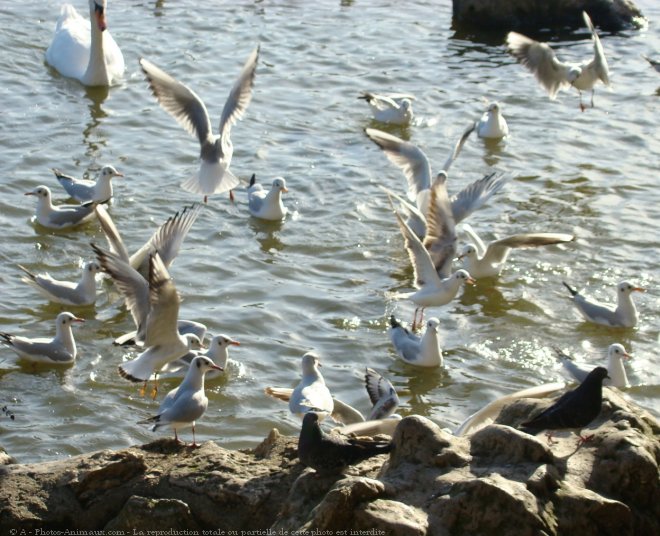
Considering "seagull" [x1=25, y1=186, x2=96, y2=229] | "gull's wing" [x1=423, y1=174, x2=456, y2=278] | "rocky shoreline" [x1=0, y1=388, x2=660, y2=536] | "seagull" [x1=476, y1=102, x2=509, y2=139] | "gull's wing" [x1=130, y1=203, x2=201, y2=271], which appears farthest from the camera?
"seagull" [x1=476, y1=102, x2=509, y2=139]

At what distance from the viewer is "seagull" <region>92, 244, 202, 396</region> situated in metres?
8.16

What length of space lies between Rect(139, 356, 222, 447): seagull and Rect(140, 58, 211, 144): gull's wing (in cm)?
576

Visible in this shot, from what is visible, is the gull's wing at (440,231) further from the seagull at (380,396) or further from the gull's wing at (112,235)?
the gull's wing at (112,235)

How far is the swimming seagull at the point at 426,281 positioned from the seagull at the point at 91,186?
10.8 feet

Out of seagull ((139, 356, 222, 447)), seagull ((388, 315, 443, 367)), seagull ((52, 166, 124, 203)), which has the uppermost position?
seagull ((139, 356, 222, 447))

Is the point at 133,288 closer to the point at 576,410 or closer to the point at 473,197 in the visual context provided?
the point at 576,410

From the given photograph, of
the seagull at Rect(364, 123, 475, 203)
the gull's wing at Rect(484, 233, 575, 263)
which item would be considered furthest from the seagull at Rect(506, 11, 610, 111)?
the gull's wing at Rect(484, 233, 575, 263)

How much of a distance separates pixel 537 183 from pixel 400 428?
28.0 feet

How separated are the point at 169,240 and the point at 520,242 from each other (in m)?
3.32

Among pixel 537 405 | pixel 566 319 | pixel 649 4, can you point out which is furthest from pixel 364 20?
pixel 537 405

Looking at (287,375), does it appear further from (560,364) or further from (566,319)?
(566,319)

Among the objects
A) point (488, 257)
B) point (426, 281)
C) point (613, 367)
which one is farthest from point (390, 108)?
point (613, 367)

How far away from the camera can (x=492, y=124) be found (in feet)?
48.4

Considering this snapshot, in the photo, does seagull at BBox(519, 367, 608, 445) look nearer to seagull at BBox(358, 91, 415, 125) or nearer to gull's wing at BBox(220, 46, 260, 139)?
gull's wing at BBox(220, 46, 260, 139)
